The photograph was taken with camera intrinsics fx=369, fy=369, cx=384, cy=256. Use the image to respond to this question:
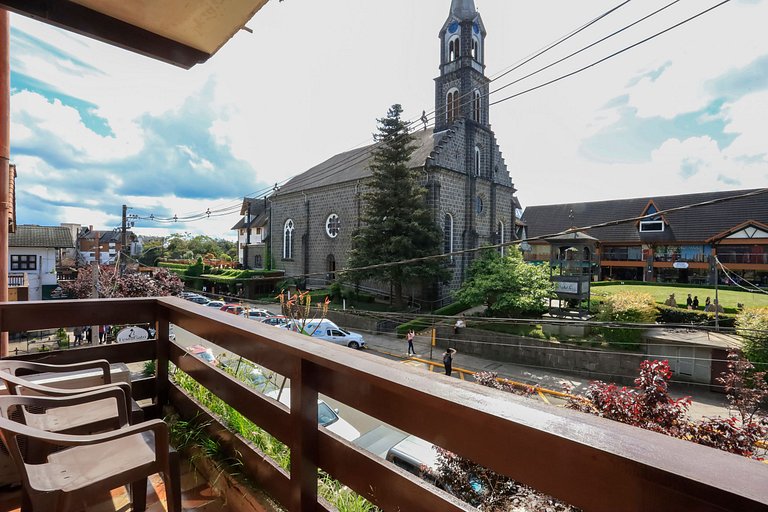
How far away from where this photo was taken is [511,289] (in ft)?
53.6

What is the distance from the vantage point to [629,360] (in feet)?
41.1

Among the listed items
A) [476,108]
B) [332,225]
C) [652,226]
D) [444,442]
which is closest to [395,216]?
[332,225]

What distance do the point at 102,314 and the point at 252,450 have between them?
4.94 ft

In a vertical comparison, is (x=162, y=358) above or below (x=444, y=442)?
below

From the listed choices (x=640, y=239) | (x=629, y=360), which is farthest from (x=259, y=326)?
(x=640, y=239)

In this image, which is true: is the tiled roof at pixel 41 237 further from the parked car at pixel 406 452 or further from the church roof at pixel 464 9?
the church roof at pixel 464 9

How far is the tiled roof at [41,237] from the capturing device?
2075cm

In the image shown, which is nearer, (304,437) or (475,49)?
(304,437)

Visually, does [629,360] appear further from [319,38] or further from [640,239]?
[640,239]

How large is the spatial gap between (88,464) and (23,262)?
90.2 ft

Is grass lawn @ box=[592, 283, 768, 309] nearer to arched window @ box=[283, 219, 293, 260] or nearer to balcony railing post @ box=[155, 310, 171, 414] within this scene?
balcony railing post @ box=[155, 310, 171, 414]

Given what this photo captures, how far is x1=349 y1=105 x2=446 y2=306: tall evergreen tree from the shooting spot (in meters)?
17.7

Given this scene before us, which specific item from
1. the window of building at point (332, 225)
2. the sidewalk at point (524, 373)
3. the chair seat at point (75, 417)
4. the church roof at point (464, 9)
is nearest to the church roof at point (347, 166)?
the window of building at point (332, 225)

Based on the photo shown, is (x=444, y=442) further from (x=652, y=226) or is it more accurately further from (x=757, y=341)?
(x=652, y=226)
